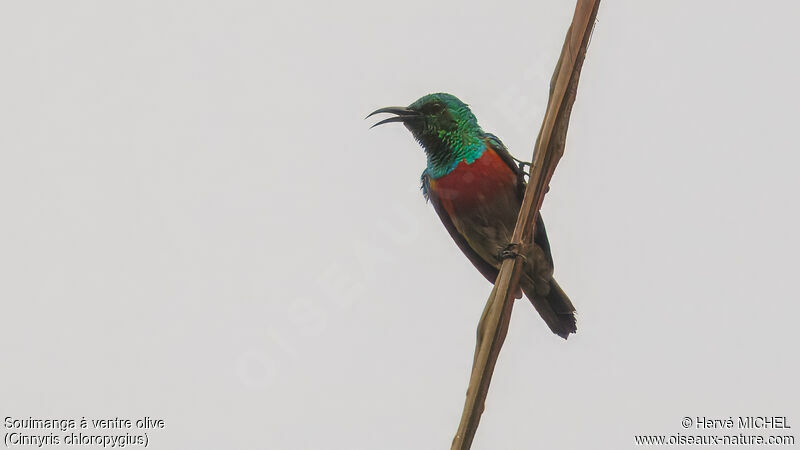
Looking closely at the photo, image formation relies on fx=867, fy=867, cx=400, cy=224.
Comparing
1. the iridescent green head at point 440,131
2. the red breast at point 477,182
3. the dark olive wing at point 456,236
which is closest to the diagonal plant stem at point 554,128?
the red breast at point 477,182

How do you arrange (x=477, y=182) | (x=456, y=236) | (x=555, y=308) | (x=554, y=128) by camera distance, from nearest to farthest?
(x=554, y=128) < (x=477, y=182) < (x=555, y=308) < (x=456, y=236)

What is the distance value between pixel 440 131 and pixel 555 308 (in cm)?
130

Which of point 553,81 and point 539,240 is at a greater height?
point 539,240

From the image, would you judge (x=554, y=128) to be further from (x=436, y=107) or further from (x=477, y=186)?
(x=436, y=107)

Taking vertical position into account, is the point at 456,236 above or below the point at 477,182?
below

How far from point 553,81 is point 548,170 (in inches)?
10.5

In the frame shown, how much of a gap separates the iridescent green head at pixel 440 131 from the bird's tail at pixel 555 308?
0.85m

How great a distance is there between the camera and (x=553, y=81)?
8.38 feet

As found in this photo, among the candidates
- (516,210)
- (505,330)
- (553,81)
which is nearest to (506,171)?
(516,210)

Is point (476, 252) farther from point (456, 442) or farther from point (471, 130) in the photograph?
point (456, 442)

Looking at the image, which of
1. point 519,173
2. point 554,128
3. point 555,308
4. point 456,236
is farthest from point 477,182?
point 554,128

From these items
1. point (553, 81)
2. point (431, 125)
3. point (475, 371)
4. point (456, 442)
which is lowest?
point (456, 442)

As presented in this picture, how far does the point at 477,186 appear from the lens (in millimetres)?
5207

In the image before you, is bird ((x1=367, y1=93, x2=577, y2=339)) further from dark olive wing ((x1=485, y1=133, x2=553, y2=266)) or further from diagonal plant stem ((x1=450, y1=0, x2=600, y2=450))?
diagonal plant stem ((x1=450, y1=0, x2=600, y2=450))
